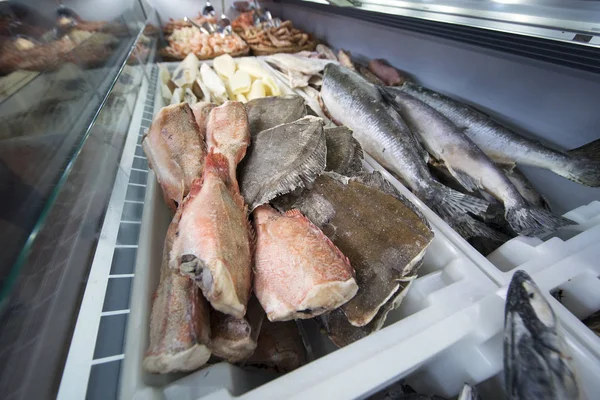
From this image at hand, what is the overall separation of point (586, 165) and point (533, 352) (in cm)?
95

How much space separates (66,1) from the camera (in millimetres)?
1559

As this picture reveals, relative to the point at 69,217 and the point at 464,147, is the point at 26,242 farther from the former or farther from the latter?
the point at 464,147

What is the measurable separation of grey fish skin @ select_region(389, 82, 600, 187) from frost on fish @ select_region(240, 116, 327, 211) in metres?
0.96

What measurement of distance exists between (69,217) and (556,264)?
150 centimetres

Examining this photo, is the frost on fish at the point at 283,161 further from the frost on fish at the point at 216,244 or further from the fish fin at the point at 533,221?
the fish fin at the point at 533,221

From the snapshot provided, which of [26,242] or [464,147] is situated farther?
[464,147]

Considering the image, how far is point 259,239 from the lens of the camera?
2.49ft

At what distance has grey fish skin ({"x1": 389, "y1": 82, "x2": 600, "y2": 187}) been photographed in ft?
3.39

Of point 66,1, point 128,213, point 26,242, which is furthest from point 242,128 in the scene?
point 66,1

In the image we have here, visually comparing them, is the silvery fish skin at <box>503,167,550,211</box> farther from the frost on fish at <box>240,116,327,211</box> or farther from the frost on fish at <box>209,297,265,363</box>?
the frost on fish at <box>209,297,265,363</box>

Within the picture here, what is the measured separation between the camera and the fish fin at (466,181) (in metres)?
1.17

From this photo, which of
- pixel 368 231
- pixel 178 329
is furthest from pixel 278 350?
pixel 368 231

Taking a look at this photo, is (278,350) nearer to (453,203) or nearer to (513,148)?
(453,203)

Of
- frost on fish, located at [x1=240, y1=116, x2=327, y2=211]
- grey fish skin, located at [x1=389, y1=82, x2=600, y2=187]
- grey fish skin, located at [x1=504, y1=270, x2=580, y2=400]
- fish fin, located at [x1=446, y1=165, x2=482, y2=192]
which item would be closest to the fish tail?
grey fish skin, located at [x1=389, y1=82, x2=600, y2=187]
